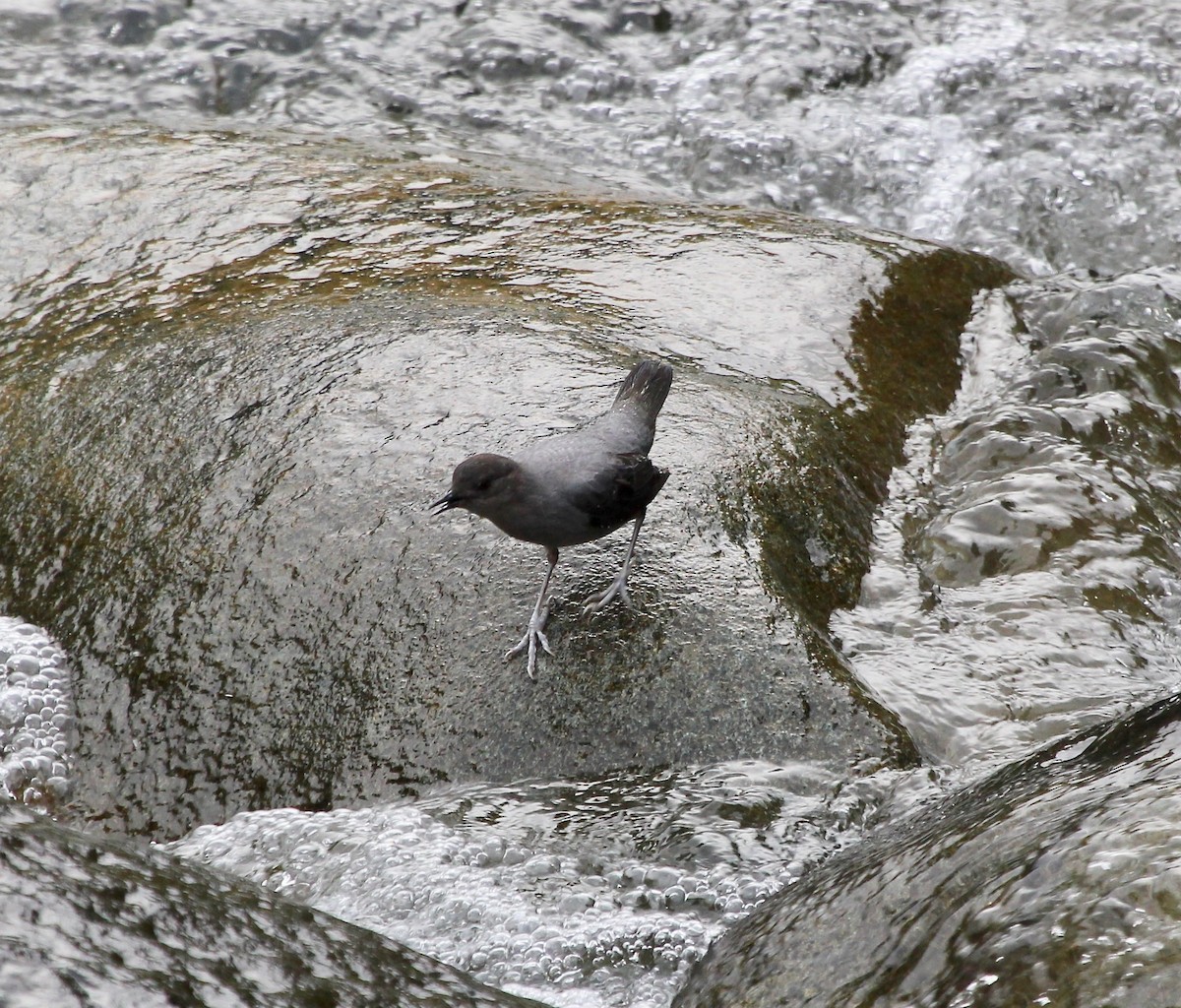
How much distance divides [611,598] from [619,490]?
16.3 inches

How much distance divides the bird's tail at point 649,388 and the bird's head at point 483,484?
623 mm

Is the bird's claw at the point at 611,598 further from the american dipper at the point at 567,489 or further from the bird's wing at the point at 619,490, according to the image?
the bird's wing at the point at 619,490

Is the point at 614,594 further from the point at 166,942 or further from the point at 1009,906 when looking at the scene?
the point at 166,942

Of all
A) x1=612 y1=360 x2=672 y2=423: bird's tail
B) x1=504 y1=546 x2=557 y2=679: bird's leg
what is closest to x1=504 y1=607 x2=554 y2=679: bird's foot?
x1=504 y1=546 x2=557 y2=679: bird's leg

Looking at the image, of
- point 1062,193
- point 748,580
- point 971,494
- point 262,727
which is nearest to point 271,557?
point 262,727

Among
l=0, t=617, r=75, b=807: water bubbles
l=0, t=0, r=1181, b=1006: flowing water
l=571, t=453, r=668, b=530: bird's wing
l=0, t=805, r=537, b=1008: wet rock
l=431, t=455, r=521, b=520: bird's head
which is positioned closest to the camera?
l=0, t=805, r=537, b=1008: wet rock

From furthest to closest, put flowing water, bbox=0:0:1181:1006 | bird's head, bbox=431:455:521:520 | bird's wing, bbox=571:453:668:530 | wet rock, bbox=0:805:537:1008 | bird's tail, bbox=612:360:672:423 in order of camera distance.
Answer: bird's tail, bbox=612:360:672:423 < bird's wing, bbox=571:453:668:530 < bird's head, bbox=431:455:521:520 < flowing water, bbox=0:0:1181:1006 < wet rock, bbox=0:805:537:1008

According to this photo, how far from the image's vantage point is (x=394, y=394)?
441cm

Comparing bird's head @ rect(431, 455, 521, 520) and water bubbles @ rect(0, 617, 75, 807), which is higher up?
bird's head @ rect(431, 455, 521, 520)

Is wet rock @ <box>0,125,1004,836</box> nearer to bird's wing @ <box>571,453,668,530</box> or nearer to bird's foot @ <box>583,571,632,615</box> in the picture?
bird's foot @ <box>583,571,632,615</box>

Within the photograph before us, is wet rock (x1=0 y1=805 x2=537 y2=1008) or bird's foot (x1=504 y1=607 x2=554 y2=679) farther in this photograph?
bird's foot (x1=504 y1=607 x2=554 y2=679)

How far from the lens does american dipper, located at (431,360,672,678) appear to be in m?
3.50

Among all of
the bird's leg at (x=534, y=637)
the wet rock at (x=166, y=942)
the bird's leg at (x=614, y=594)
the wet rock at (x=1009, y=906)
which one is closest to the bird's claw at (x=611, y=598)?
the bird's leg at (x=614, y=594)

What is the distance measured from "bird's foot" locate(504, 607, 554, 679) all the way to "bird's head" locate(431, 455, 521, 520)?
38 cm
